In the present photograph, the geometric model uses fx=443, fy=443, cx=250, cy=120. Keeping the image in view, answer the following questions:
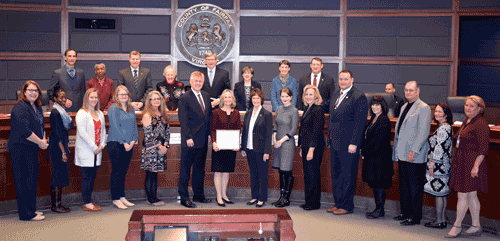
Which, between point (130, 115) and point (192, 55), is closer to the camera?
point (130, 115)

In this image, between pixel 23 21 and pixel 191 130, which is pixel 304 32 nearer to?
pixel 191 130

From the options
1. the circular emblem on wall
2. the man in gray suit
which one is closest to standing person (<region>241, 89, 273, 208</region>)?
the man in gray suit

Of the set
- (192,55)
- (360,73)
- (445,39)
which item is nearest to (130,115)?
(192,55)

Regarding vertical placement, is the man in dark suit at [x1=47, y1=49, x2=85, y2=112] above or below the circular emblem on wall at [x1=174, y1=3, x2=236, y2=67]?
below

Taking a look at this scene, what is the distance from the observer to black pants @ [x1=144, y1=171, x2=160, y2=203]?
5.26 m

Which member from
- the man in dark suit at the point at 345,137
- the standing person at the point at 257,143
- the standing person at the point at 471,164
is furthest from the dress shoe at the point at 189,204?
the standing person at the point at 471,164

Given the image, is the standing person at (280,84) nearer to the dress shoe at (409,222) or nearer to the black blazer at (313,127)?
the black blazer at (313,127)

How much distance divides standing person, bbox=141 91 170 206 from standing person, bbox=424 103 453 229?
9.43 feet

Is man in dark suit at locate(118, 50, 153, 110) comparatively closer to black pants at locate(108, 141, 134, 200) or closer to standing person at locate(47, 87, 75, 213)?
black pants at locate(108, 141, 134, 200)

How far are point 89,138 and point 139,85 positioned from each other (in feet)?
3.93

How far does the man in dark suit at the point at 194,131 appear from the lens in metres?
5.10

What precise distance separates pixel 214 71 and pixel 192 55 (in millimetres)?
2068

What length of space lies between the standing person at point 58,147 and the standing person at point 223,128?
1.60 m

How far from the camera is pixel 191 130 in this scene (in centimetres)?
512
